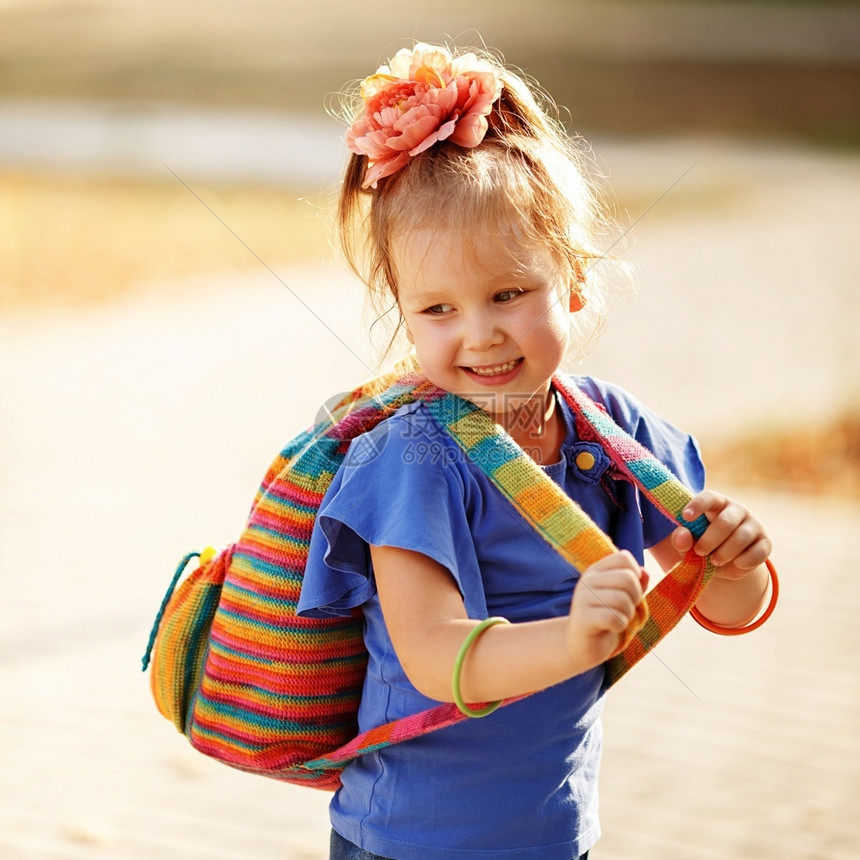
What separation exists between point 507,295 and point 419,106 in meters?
0.30

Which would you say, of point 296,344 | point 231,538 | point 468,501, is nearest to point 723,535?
point 468,501

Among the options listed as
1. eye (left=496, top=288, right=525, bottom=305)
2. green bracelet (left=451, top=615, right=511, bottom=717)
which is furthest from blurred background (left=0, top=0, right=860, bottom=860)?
green bracelet (left=451, top=615, right=511, bottom=717)

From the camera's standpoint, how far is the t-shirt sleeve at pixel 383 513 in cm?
156

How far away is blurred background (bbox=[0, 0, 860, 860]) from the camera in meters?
3.45

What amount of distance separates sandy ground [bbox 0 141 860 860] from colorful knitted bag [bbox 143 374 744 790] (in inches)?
19.5

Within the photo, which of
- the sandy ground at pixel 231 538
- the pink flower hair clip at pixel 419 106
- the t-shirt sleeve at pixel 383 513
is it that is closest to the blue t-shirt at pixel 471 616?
the t-shirt sleeve at pixel 383 513

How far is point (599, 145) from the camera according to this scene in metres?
16.8

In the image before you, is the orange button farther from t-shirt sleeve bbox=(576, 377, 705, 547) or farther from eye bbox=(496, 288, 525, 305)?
eye bbox=(496, 288, 525, 305)

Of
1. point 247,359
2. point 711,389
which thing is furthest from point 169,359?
point 711,389

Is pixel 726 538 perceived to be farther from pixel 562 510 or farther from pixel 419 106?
pixel 419 106

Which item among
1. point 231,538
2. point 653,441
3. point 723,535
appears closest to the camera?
point 723,535

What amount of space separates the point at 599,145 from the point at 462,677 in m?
16.1

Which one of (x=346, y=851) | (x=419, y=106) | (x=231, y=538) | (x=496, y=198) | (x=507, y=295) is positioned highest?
(x=419, y=106)

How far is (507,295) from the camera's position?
65.4 inches
